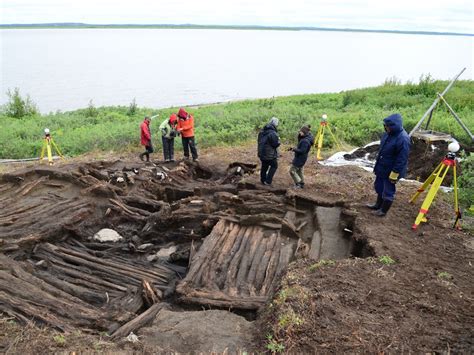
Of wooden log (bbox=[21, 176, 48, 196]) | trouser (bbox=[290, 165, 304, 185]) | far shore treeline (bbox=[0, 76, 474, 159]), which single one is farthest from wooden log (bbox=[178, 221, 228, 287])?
far shore treeline (bbox=[0, 76, 474, 159])

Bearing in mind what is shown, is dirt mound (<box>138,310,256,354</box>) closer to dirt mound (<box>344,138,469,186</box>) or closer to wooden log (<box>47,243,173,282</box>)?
wooden log (<box>47,243,173,282</box>)

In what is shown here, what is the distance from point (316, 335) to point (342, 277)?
4.71 ft

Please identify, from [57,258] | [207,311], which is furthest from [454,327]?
[57,258]

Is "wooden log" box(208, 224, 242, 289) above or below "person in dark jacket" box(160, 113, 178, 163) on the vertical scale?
below

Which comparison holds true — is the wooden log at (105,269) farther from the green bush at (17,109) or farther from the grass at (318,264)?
the green bush at (17,109)

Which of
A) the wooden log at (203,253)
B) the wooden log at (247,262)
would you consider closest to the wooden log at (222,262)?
the wooden log at (203,253)

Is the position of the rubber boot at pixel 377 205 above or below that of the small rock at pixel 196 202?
above

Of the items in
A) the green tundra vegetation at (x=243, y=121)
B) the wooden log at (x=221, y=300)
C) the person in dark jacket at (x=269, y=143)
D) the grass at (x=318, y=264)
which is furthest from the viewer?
the green tundra vegetation at (x=243, y=121)

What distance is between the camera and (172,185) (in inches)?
452

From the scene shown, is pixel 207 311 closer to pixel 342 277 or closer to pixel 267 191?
pixel 342 277

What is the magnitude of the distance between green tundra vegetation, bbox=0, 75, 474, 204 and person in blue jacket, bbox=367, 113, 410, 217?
2.87 meters

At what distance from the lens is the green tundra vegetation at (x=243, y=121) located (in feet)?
57.9

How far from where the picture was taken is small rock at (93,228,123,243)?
9039 millimetres

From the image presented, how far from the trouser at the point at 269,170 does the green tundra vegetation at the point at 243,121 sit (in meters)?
4.79
